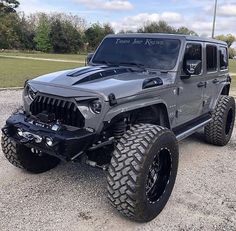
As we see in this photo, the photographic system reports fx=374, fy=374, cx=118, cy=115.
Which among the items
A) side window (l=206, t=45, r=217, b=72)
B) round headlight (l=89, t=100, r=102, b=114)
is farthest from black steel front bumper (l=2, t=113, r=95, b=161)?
side window (l=206, t=45, r=217, b=72)

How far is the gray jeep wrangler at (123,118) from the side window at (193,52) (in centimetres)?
2

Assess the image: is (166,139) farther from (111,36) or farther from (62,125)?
(111,36)

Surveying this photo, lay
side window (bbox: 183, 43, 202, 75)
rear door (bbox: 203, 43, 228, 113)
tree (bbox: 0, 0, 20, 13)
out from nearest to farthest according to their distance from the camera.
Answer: side window (bbox: 183, 43, 202, 75) < rear door (bbox: 203, 43, 228, 113) < tree (bbox: 0, 0, 20, 13)

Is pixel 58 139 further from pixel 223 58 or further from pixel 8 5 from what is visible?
pixel 8 5

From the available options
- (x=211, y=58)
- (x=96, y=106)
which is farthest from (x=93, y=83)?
(x=211, y=58)

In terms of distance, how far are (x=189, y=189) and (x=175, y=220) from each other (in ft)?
2.89

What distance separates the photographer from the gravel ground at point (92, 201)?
12.3ft

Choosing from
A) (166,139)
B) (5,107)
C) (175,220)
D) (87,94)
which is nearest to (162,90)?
(166,139)

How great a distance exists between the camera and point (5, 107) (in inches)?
376

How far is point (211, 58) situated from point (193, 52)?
84 cm

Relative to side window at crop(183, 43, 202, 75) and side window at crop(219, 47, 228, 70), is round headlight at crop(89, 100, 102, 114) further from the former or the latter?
side window at crop(219, 47, 228, 70)

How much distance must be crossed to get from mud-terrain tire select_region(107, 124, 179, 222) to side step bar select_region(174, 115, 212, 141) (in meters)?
1.16

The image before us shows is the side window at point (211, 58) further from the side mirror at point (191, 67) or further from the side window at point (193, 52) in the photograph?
the side mirror at point (191, 67)

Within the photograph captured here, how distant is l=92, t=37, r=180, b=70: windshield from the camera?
511 centimetres
